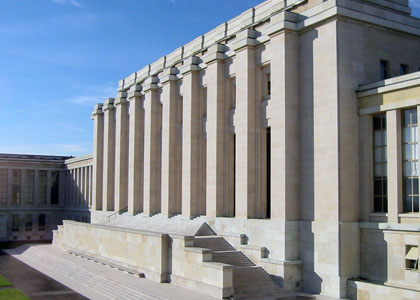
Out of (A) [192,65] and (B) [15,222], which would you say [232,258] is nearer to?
Answer: (A) [192,65]

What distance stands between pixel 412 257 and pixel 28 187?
7138 centimetres

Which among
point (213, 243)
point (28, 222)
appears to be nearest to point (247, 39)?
point (213, 243)

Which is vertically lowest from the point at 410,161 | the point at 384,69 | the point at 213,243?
the point at 213,243

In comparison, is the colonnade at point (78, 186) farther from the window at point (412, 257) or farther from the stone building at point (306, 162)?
the window at point (412, 257)

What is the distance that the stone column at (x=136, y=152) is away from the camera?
56531 millimetres

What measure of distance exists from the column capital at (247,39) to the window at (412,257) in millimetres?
17760

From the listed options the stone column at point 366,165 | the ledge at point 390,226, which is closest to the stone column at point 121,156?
the stone column at point 366,165

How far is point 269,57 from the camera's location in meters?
36.8

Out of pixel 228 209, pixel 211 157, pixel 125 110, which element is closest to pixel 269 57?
pixel 211 157

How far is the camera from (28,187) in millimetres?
86938

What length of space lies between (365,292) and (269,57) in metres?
16.8

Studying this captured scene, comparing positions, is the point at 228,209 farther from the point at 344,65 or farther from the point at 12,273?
the point at 12,273

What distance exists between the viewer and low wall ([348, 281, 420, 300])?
26.5 meters

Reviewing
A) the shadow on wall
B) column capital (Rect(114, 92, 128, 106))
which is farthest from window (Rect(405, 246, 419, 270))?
column capital (Rect(114, 92, 128, 106))
